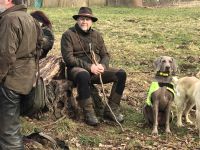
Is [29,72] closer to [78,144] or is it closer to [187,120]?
[78,144]

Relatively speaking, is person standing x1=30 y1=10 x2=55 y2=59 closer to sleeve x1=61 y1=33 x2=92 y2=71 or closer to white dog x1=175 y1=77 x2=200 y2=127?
sleeve x1=61 y1=33 x2=92 y2=71

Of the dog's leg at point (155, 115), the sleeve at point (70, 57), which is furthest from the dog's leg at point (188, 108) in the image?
the sleeve at point (70, 57)

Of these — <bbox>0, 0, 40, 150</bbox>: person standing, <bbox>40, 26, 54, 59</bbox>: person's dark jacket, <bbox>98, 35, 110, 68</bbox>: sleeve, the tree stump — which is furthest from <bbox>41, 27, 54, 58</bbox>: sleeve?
<bbox>0, 0, 40, 150</bbox>: person standing

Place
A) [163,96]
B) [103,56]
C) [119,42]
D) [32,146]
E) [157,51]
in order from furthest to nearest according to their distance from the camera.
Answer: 1. [119,42]
2. [157,51]
3. [103,56]
4. [163,96]
5. [32,146]

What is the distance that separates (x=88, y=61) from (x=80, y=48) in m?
0.25

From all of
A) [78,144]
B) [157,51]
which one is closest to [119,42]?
A: [157,51]

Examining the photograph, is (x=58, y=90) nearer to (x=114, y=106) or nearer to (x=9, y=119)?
(x=114, y=106)

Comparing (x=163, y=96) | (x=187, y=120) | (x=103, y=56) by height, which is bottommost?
(x=187, y=120)

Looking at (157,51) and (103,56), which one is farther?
(157,51)

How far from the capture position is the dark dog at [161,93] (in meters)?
7.32

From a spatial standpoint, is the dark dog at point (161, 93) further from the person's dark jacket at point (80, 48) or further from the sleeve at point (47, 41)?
the sleeve at point (47, 41)

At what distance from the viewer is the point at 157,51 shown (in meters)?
13.2

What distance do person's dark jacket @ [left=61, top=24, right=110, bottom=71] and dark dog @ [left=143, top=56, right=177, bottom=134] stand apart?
0.92 meters

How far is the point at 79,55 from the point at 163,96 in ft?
4.89
